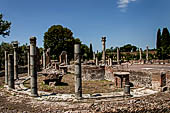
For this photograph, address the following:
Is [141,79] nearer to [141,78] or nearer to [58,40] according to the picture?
[141,78]

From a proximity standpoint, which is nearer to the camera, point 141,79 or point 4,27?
point 141,79

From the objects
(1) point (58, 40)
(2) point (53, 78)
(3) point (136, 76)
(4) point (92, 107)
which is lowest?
(4) point (92, 107)

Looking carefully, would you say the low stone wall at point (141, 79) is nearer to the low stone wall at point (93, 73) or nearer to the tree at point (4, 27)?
the low stone wall at point (93, 73)

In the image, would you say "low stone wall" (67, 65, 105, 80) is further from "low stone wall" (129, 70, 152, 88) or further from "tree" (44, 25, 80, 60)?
"tree" (44, 25, 80, 60)

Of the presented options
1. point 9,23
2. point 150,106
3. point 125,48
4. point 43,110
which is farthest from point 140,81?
point 125,48

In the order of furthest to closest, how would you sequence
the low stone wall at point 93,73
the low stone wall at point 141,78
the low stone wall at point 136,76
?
1. the low stone wall at point 93,73
2. the low stone wall at point 141,78
3. the low stone wall at point 136,76

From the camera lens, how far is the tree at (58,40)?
4219cm

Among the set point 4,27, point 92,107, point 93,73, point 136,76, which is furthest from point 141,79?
point 4,27

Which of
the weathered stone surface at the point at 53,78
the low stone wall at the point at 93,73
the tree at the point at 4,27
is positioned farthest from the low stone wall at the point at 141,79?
the tree at the point at 4,27

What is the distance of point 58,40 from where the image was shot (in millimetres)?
42875

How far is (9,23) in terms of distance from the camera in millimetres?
29516

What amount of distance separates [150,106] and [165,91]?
4.44 meters

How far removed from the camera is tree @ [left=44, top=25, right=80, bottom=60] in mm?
42188

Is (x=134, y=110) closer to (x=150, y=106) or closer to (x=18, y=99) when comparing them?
(x=150, y=106)
